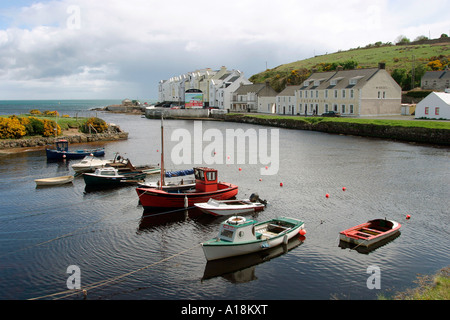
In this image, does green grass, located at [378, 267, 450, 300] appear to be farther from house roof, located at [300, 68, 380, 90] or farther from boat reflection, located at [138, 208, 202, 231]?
house roof, located at [300, 68, 380, 90]

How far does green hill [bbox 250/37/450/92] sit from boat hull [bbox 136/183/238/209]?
8082cm

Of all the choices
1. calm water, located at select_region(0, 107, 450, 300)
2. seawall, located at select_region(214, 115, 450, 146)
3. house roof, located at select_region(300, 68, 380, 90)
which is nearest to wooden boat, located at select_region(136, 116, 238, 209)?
calm water, located at select_region(0, 107, 450, 300)

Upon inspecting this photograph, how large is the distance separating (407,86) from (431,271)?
98.8m

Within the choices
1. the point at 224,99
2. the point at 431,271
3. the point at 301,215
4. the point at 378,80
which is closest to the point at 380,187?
the point at 301,215

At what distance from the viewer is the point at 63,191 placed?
3212cm

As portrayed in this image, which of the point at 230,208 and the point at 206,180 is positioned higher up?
the point at 206,180

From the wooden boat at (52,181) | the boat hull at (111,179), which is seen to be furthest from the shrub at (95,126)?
the boat hull at (111,179)

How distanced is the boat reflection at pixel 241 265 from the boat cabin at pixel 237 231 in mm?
945

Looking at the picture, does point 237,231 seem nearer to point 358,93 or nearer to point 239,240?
point 239,240

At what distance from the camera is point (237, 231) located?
18516 mm

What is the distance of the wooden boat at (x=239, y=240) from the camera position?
18.1 meters

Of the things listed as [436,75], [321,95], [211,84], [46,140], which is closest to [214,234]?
[46,140]

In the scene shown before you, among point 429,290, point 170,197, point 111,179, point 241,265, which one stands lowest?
point 241,265

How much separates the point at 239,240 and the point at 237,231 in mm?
481
